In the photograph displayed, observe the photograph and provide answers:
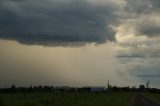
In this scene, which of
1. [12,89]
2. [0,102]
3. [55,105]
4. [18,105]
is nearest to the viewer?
[0,102]

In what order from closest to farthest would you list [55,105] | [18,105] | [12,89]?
[18,105]
[55,105]
[12,89]

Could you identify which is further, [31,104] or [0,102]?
[31,104]

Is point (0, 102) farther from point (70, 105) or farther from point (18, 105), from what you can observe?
point (70, 105)

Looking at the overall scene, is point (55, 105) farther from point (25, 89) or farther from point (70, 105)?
point (25, 89)

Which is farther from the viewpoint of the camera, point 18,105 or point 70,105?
point 70,105

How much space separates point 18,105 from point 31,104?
257 centimetres

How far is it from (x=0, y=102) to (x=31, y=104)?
460 inches

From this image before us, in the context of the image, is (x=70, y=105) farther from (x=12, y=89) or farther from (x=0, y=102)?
(x=12, y=89)

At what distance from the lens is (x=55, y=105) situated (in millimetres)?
57656

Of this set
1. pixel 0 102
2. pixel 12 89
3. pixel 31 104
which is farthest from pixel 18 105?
pixel 12 89

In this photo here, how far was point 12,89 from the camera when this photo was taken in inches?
7657

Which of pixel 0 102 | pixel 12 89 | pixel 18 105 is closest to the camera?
pixel 0 102

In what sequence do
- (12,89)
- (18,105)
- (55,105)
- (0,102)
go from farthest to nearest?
(12,89) < (55,105) < (18,105) < (0,102)

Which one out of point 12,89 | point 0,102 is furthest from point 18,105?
point 12,89
